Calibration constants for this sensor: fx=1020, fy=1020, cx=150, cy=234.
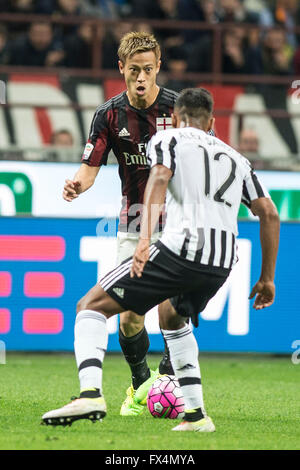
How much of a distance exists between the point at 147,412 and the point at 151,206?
2.08 m

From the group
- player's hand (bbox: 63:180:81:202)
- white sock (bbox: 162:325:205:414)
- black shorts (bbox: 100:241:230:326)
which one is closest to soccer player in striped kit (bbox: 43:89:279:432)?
black shorts (bbox: 100:241:230:326)

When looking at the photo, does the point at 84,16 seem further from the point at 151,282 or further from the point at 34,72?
the point at 151,282

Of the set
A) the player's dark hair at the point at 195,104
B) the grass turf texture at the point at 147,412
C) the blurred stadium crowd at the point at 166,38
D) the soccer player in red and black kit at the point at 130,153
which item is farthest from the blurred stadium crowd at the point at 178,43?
the player's dark hair at the point at 195,104

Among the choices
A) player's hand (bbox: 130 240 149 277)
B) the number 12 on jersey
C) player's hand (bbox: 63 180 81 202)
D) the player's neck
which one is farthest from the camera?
the player's neck

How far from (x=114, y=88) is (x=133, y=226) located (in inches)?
251

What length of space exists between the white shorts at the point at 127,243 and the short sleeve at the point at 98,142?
1.68 ft

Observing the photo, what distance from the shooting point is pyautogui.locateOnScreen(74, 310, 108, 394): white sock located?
17.8 feet

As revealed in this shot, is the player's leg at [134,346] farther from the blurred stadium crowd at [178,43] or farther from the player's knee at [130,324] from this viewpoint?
the blurred stadium crowd at [178,43]

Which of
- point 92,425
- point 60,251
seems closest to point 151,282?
point 92,425

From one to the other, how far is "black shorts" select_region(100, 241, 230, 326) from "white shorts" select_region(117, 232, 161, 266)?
52.3 inches

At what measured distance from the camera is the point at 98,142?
6.79 m

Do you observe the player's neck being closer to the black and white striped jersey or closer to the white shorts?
the white shorts

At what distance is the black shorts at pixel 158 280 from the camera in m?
5.34

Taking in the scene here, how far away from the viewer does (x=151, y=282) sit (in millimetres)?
5344
